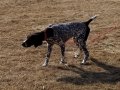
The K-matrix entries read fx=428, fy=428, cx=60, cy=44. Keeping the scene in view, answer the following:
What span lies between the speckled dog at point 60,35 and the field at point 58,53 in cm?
59

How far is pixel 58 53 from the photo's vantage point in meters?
13.5

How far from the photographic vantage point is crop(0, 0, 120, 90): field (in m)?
11.1

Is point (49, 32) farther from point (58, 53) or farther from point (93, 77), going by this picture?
point (58, 53)

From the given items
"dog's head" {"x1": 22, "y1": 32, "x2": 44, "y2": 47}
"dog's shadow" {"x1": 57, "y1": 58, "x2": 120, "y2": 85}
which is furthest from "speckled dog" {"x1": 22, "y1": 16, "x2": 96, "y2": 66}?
"dog's shadow" {"x1": 57, "y1": 58, "x2": 120, "y2": 85}

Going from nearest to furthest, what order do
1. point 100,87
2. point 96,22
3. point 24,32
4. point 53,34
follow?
point 100,87, point 53,34, point 24,32, point 96,22

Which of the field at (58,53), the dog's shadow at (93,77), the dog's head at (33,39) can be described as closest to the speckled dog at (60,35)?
the dog's head at (33,39)

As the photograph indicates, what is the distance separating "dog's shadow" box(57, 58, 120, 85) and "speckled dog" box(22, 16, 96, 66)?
0.70m

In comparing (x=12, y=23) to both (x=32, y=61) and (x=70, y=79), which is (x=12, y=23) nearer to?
(x=32, y=61)

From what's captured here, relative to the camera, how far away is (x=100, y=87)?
1073cm

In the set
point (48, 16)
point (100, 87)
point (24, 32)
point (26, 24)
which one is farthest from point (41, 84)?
point (48, 16)

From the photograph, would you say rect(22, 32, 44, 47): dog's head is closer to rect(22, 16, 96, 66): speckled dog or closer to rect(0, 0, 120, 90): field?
rect(22, 16, 96, 66): speckled dog

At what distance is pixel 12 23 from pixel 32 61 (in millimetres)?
5393

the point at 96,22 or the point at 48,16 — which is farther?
the point at 48,16

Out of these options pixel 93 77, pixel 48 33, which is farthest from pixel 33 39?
pixel 93 77
